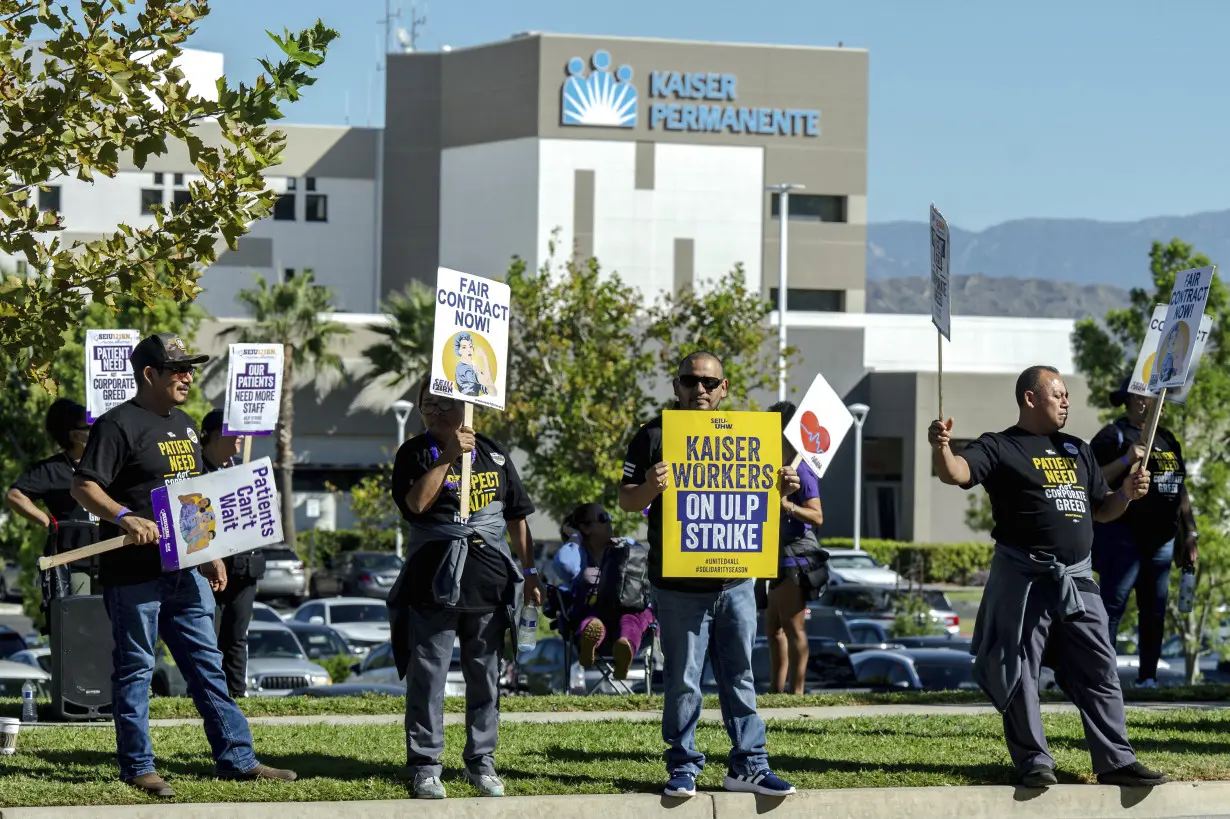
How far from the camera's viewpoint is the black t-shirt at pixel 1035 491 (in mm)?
7867

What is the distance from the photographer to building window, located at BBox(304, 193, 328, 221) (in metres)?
73.8

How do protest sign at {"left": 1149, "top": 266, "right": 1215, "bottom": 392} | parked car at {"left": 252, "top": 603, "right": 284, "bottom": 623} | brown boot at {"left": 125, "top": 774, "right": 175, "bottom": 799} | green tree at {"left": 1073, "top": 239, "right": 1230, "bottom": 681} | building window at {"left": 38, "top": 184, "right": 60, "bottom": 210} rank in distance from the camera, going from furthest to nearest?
building window at {"left": 38, "top": 184, "right": 60, "bottom": 210} → parked car at {"left": 252, "top": 603, "right": 284, "bottom": 623} → green tree at {"left": 1073, "top": 239, "right": 1230, "bottom": 681} → protest sign at {"left": 1149, "top": 266, "right": 1215, "bottom": 392} → brown boot at {"left": 125, "top": 774, "right": 175, "bottom": 799}

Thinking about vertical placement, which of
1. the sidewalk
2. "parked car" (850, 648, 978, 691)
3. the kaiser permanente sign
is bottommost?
"parked car" (850, 648, 978, 691)

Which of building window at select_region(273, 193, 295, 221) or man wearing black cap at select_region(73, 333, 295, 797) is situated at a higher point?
building window at select_region(273, 193, 295, 221)

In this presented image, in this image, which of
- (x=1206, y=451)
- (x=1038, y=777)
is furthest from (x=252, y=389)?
(x=1206, y=451)

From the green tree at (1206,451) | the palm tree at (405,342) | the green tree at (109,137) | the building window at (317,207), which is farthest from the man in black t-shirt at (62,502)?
the building window at (317,207)

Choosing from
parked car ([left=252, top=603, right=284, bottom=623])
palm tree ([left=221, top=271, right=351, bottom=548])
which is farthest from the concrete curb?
palm tree ([left=221, top=271, right=351, bottom=548])

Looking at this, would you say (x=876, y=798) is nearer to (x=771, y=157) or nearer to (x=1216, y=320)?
(x=1216, y=320)

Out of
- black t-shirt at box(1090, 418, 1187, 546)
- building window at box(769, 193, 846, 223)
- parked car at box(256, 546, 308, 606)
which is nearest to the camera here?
black t-shirt at box(1090, 418, 1187, 546)

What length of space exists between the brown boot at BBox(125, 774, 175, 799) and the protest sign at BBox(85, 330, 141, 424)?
4.44 meters

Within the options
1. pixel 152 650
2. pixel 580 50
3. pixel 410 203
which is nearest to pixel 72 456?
pixel 152 650

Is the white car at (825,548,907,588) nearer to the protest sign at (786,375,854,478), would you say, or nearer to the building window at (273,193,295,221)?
the protest sign at (786,375,854,478)

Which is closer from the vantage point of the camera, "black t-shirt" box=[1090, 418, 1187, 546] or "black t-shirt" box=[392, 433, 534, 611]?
"black t-shirt" box=[392, 433, 534, 611]

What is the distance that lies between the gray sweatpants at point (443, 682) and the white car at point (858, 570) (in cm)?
3606
